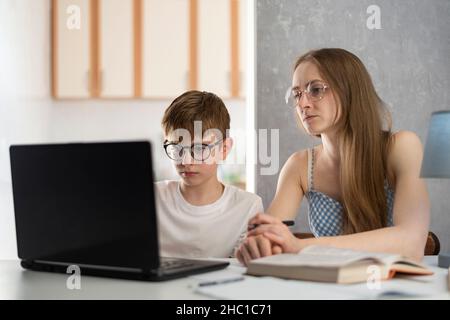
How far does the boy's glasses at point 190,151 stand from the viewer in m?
1.60

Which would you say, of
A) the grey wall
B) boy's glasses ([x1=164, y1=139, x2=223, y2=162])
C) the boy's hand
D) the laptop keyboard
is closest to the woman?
boy's glasses ([x1=164, y1=139, x2=223, y2=162])

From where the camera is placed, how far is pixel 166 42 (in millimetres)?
4465

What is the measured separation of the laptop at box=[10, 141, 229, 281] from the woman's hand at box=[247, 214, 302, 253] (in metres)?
0.11

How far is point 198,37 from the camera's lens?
14.6 feet

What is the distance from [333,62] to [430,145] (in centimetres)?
38

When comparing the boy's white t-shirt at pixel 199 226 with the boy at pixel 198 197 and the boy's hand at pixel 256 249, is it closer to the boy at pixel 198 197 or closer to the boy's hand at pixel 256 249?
the boy at pixel 198 197

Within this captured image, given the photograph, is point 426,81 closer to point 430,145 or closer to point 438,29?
point 438,29

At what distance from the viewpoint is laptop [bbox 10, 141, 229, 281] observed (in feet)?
3.11

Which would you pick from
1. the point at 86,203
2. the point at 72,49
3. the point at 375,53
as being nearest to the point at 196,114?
the point at 86,203

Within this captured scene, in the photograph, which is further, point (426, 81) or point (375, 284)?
point (426, 81)

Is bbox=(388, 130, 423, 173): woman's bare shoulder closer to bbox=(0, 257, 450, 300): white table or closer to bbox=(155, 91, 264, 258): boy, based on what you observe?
bbox=(155, 91, 264, 258): boy

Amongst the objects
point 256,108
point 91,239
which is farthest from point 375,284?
point 256,108

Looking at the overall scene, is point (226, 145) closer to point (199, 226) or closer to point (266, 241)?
point (199, 226)

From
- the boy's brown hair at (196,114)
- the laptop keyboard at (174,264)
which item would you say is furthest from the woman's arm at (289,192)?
the laptop keyboard at (174,264)
